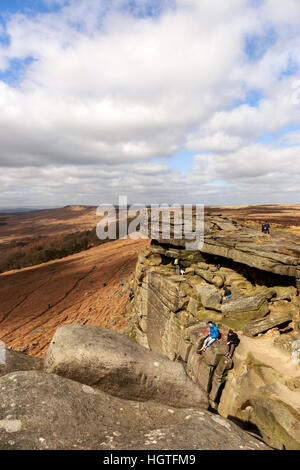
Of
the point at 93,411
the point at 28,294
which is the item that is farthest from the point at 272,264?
the point at 28,294

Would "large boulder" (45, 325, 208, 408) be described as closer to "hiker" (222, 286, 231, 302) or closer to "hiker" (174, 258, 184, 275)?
"hiker" (222, 286, 231, 302)

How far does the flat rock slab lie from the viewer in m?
2.74

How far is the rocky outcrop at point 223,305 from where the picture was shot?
25.5ft

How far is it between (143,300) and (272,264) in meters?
9.38

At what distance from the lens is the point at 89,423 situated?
3.10 m

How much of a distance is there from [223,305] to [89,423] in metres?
9.35

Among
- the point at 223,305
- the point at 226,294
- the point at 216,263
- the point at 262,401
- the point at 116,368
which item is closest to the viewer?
the point at 116,368

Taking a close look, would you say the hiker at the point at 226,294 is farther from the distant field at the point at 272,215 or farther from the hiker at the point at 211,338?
the distant field at the point at 272,215

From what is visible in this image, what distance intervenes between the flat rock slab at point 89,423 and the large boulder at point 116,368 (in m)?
0.24

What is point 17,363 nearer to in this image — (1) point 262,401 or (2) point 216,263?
(1) point 262,401

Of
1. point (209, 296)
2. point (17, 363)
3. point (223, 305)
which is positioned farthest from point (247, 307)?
point (17, 363)

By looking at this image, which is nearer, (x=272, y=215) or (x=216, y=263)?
(x=216, y=263)
